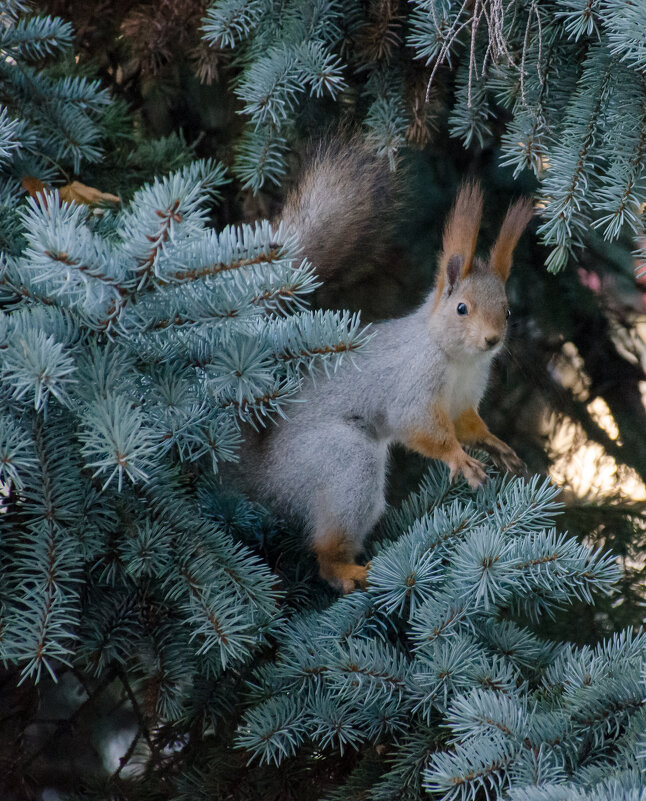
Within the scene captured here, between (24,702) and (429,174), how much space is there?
991 millimetres

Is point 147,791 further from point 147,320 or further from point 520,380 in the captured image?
point 520,380

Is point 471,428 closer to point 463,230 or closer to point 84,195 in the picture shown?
point 463,230

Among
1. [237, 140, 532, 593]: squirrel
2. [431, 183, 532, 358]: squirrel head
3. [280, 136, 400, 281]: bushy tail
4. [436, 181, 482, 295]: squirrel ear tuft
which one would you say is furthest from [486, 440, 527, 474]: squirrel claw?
[280, 136, 400, 281]: bushy tail

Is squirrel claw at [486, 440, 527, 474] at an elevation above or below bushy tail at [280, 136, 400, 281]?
below

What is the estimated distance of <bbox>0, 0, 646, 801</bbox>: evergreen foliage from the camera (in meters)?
0.63

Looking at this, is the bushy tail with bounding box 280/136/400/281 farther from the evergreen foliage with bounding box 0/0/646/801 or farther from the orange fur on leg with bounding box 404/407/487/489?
the orange fur on leg with bounding box 404/407/487/489

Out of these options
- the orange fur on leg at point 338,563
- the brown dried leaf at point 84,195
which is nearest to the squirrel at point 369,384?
the orange fur on leg at point 338,563

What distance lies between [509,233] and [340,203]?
0.24 meters

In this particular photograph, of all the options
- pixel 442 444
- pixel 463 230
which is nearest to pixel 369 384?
pixel 442 444

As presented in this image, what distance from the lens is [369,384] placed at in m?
1.22

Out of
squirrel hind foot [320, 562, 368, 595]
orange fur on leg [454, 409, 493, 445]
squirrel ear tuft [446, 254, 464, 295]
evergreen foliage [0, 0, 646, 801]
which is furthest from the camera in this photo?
orange fur on leg [454, 409, 493, 445]

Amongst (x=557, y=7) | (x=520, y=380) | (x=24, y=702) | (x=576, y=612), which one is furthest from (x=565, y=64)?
(x=24, y=702)

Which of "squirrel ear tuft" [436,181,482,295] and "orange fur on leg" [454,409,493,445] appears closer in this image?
"squirrel ear tuft" [436,181,482,295]

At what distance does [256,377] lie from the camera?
0.71 metres
